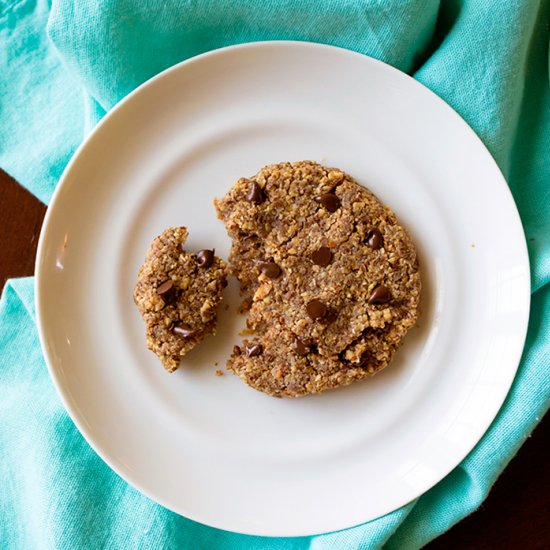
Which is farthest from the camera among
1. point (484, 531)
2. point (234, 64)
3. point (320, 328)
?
point (484, 531)

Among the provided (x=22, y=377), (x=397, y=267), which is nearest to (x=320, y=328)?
(x=397, y=267)

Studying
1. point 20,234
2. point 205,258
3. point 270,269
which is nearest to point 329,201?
point 270,269

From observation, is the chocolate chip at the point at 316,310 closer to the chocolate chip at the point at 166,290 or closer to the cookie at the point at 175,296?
the cookie at the point at 175,296

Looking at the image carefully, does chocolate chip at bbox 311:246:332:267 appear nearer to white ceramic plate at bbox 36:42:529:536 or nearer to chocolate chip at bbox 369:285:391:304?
chocolate chip at bbox 369:285:391:304

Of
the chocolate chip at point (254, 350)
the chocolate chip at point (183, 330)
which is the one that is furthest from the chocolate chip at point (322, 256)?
the chocolate chip at point (183, 330)

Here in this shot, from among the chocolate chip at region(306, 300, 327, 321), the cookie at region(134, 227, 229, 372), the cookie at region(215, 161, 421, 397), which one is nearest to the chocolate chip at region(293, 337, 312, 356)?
the cookie at region(215, 161, 421, 397)

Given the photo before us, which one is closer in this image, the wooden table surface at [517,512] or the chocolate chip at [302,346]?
the chocolate chip at [302,346]

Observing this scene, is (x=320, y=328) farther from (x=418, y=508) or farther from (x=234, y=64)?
(x=234, y=64)
